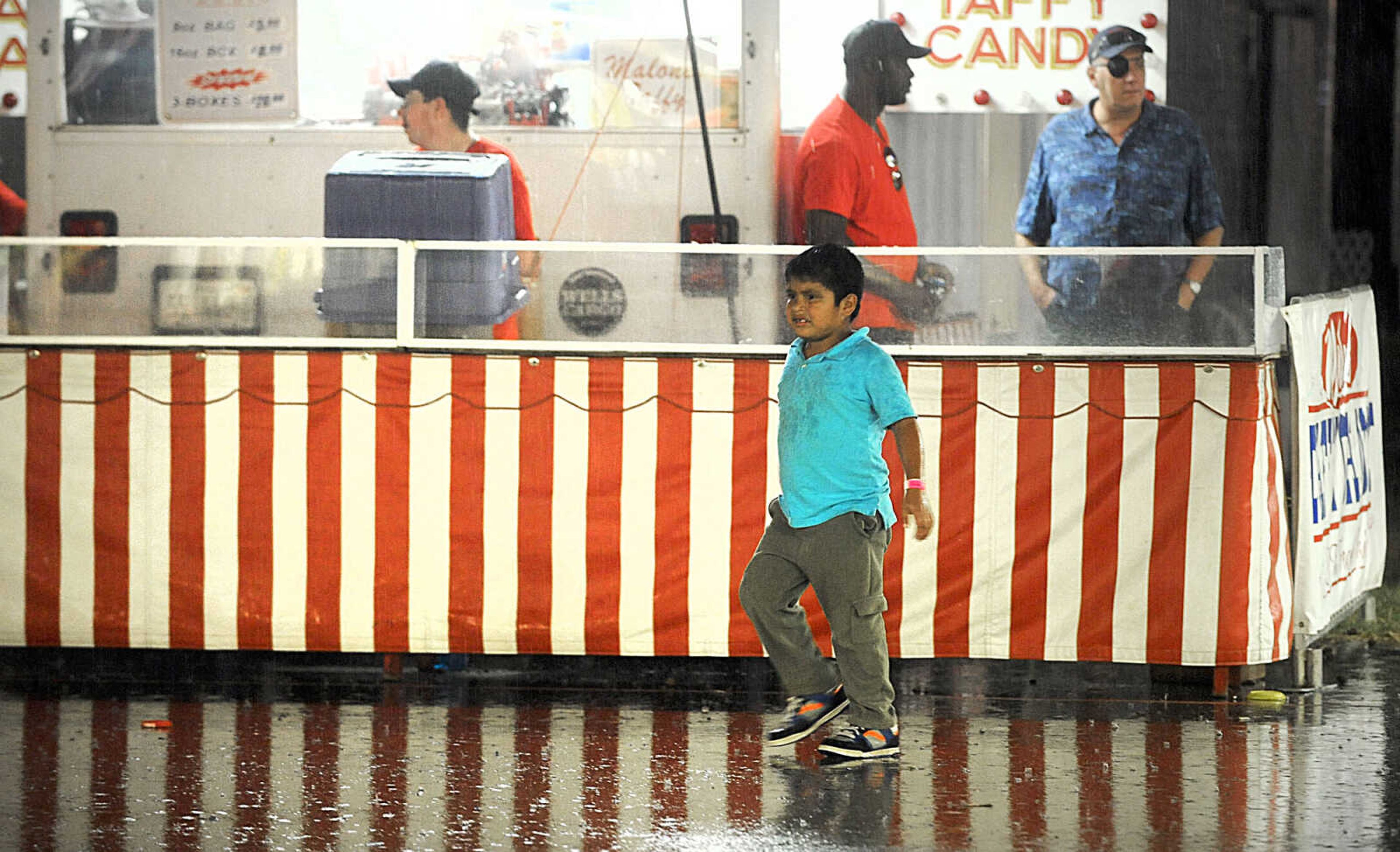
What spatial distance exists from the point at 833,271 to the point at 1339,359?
2820 millimetres

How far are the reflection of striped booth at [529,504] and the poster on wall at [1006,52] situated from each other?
1.95m

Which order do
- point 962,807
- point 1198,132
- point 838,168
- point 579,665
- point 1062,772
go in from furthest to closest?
point 1198,132, point 838,168, point 579,665, point 1062,772, point 962,807

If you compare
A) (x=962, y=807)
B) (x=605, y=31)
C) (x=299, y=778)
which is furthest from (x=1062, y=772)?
(x=605, y=31)

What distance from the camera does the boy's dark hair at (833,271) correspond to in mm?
5918

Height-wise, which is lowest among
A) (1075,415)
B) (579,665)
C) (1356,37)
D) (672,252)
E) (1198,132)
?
(579,665)

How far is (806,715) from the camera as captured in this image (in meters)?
6.02

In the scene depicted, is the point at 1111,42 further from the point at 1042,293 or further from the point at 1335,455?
the point at 1335,455

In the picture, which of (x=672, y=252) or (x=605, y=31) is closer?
(x=672, y=252)

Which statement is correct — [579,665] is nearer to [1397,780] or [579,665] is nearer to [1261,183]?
[1397,780]

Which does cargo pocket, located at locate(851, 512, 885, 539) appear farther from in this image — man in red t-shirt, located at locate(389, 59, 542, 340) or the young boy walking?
man in red t-shirt, located at locate(389, 59, 542, 340)

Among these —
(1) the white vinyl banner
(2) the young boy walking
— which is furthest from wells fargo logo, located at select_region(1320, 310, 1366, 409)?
(2) the young boy walking

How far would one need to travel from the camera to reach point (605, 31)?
8.60 metres

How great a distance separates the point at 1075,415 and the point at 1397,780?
194 centimetres

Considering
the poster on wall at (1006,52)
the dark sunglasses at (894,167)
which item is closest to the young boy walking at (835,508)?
the dark sunglasses at (894,167)
